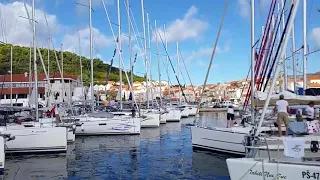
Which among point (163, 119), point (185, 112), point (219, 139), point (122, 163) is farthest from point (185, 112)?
point (122, 163)

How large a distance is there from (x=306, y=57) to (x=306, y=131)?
10.7 m

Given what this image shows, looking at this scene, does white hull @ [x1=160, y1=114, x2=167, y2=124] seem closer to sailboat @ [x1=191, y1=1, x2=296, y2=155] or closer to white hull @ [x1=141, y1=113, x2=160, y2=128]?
white hull @ [x1=141, y1=113, x2=160, y2=128]

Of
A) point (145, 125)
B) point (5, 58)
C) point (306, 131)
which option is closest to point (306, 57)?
point (306, 131)

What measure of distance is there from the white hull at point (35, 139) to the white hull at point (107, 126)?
9.33m

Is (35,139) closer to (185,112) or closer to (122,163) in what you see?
(122,163)

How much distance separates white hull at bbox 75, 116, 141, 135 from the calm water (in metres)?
4.00

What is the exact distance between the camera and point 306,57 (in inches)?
917

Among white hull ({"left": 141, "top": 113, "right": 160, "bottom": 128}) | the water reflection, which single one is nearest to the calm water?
the water reflection

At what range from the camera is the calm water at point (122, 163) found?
16047 mm

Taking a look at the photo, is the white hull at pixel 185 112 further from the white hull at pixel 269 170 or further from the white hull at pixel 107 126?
the white hull at pixel 269 170

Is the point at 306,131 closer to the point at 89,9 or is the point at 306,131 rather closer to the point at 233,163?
the point at 233,163

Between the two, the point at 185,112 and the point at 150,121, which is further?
the point at 185,112

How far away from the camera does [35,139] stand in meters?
20.6

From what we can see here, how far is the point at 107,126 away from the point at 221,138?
13.0 meters
